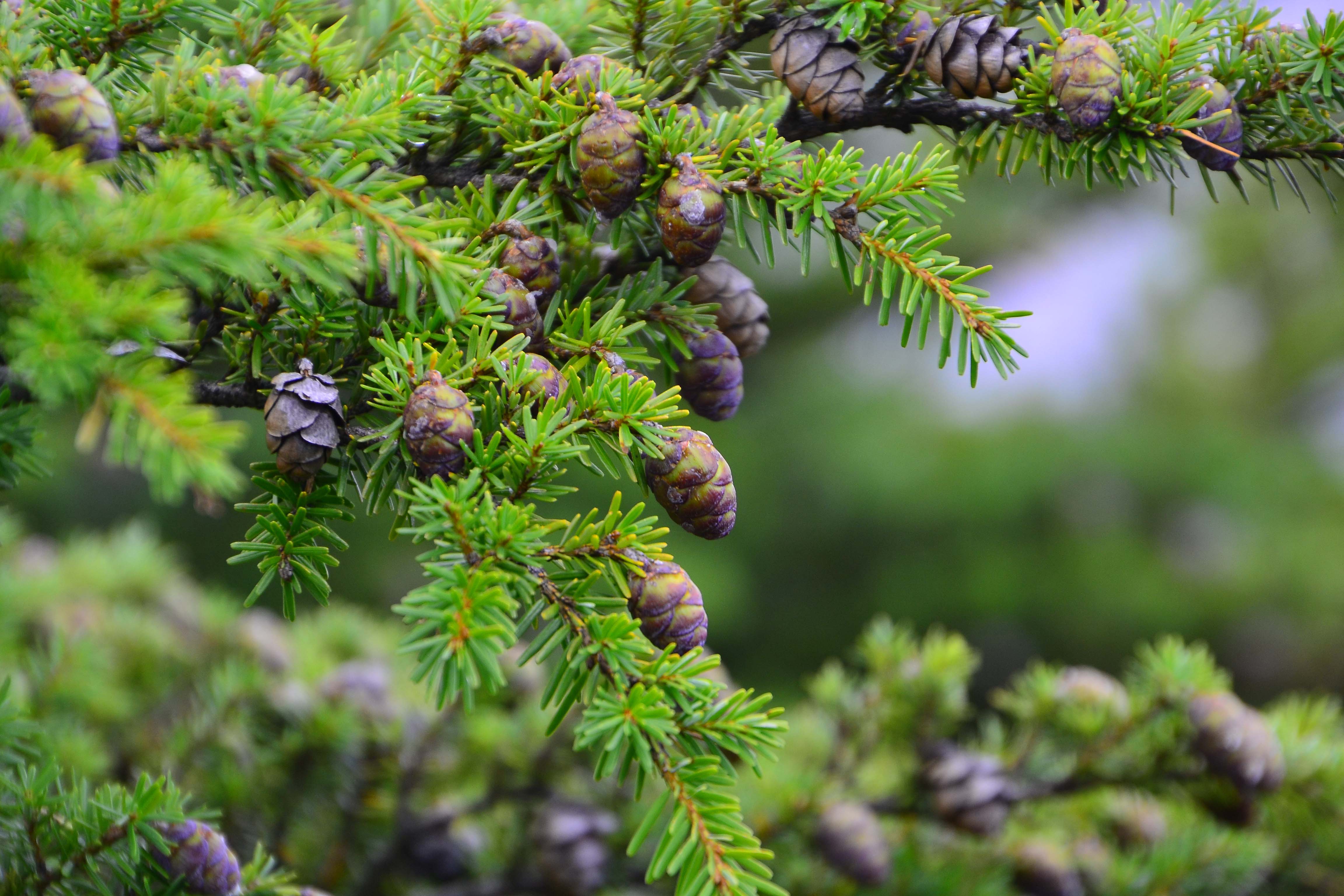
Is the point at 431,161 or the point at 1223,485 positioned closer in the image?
the point at 431,161

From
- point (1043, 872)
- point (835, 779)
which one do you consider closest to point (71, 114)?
point (835, 779)

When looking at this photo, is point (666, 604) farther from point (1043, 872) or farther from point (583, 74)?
point (1043, 872)

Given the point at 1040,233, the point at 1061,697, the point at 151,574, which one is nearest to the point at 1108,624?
the point at 1040,233

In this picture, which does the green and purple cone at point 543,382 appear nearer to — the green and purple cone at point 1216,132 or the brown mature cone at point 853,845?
the green and purple cone at point 1216,132

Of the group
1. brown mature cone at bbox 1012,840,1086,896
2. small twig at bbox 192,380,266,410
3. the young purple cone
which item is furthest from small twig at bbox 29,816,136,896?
brown mature cone at bbox 1012,840,1086,896

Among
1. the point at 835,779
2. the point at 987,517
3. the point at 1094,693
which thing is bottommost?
the point at 987,517

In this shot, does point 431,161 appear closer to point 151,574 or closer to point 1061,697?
point 1061,697
